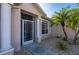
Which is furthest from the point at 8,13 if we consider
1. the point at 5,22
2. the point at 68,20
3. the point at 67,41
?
the point at 67,41

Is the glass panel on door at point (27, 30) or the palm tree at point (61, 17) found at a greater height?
the palm tree at point (61, 17)

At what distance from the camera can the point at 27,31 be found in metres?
9.89

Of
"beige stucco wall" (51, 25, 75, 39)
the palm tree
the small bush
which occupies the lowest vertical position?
the small bush

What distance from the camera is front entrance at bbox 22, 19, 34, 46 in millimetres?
9285

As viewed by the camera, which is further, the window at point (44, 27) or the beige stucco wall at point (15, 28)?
the window at point (44, 27)

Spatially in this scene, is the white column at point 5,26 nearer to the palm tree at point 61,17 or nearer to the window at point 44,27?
the palm tree at point 61,17

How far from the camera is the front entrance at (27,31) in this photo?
9.29 meters

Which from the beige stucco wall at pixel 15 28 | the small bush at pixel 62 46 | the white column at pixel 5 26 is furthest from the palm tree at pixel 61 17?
the white column at pixel 5 26

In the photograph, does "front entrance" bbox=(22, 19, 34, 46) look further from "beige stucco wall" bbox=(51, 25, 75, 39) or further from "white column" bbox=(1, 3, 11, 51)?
"white column" bbox=(1, 3, 11, 51)

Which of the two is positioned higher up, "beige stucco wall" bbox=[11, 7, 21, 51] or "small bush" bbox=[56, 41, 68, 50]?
"beige stucco wall" bbox=[11, 7, 21, 51]

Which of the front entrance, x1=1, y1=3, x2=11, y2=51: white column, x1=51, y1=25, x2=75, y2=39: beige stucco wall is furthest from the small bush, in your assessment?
x1=1, y1=3, x2=11, y2=51: white column

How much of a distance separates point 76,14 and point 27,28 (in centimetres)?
366

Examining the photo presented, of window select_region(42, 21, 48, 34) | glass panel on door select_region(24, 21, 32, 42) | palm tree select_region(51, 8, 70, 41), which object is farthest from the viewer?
window select_region(42, 21, 48, 34)
